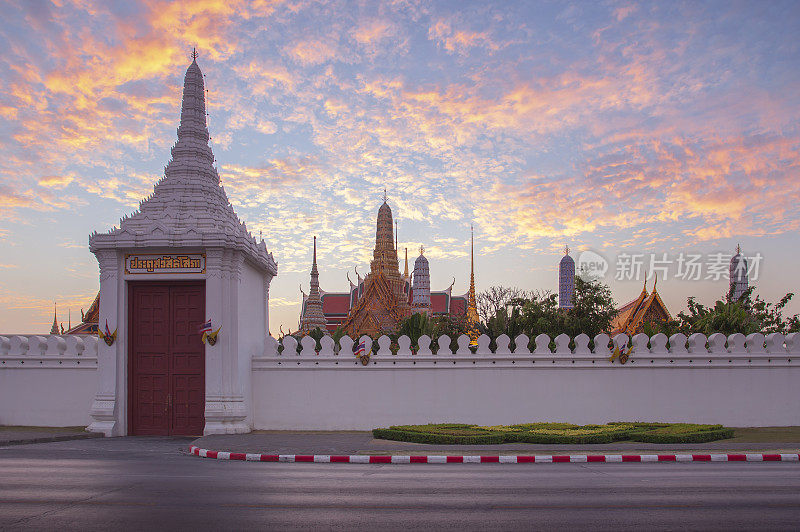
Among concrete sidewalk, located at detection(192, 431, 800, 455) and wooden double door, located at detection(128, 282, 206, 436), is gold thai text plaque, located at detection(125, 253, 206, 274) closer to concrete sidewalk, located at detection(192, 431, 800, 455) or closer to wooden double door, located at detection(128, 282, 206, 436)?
wooden double door, located at detection(128, 282, 206, 436)

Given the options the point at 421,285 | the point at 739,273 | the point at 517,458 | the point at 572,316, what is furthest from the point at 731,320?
the point at 421,285

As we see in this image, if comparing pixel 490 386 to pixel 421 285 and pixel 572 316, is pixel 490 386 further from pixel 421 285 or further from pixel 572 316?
pixel 421 285

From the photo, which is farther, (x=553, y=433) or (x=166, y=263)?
(x=166, y=263)

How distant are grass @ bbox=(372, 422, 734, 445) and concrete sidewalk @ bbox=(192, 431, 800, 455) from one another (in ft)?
0.63

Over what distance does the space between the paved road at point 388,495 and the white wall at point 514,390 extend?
4704mm

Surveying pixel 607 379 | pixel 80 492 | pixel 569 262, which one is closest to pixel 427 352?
pixel 607 379

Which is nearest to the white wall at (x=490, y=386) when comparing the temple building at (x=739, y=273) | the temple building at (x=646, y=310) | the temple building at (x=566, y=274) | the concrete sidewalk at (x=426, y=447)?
the concrete sidewalk at (x=426, y=447)

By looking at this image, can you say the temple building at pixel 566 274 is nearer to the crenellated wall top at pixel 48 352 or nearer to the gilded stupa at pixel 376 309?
the gilded stupa at pixel 376 309

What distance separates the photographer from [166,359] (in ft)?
51.0

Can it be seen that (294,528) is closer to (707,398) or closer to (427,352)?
(427,352)

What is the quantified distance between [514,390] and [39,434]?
10248mm

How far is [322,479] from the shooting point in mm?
9383

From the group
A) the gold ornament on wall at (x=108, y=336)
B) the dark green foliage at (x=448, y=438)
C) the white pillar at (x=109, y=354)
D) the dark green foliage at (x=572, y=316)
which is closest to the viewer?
the dark green foliage at (x=448, y=438)

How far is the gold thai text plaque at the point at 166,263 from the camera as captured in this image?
15.4 m
